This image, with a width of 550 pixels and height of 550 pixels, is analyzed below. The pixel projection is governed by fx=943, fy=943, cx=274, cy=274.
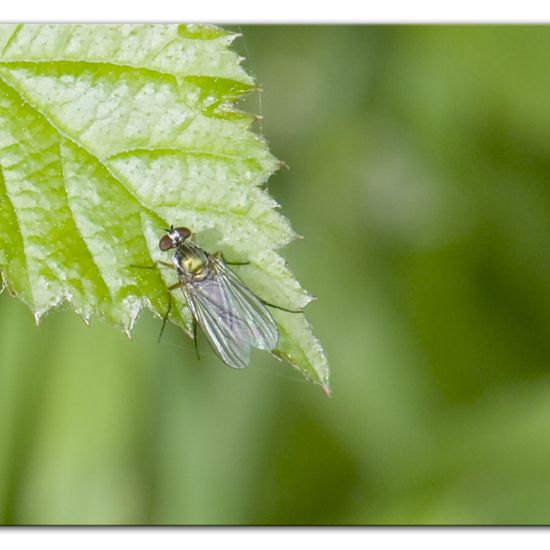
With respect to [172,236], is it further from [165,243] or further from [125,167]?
[125,167]

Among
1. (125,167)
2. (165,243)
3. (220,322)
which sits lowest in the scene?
(220,322)

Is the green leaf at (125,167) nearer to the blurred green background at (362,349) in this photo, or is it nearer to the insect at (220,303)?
the insect at (220,303)

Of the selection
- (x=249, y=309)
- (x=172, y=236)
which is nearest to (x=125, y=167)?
(x=172, y=236)

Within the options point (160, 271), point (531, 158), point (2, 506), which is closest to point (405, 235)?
point (531, 158)

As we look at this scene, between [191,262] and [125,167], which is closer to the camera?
[125,167]

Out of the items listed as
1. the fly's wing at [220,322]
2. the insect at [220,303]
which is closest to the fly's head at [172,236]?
the insect at [220,303]
